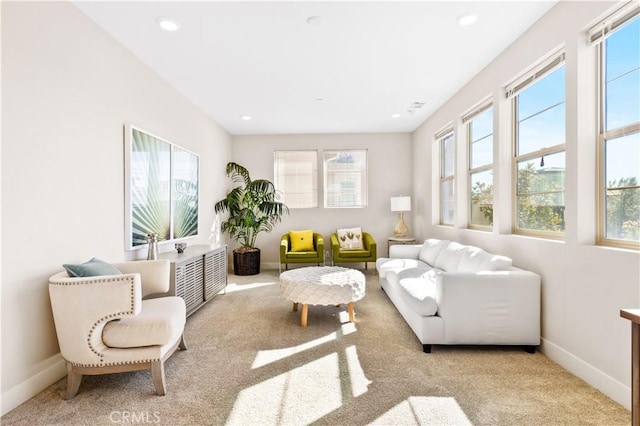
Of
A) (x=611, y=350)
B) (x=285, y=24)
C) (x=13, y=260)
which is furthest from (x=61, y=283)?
(x=611, y=350)

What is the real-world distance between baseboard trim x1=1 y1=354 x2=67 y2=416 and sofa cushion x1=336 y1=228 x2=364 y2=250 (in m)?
4.23

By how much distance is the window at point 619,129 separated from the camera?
1953mm

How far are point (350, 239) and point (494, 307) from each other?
343 cm

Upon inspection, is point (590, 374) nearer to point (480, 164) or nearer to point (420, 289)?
point (420, 289)

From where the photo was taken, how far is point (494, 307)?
2.53 m

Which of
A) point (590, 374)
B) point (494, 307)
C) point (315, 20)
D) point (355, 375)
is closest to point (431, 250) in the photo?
point (494, 307)

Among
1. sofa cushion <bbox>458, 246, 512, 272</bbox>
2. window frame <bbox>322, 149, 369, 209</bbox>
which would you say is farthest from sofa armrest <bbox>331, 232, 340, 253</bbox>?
sofa cushion <bbox>458, 246, 512, 272</bbox>

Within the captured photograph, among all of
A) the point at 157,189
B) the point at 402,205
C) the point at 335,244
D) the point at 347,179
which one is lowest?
the point at 335,244

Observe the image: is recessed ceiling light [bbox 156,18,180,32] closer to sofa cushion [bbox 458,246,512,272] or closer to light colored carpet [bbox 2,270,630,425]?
light colored carpet [bbox 2,270,630,425]

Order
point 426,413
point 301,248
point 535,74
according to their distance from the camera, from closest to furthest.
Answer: point 426,413, point 535,74, point 301,248

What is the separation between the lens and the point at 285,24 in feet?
8.54

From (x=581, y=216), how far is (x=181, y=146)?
4.19 metres

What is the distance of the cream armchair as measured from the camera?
6.21 ft

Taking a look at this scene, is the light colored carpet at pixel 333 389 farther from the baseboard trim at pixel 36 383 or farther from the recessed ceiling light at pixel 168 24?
the recessed ceiling light at pixel 168 24
